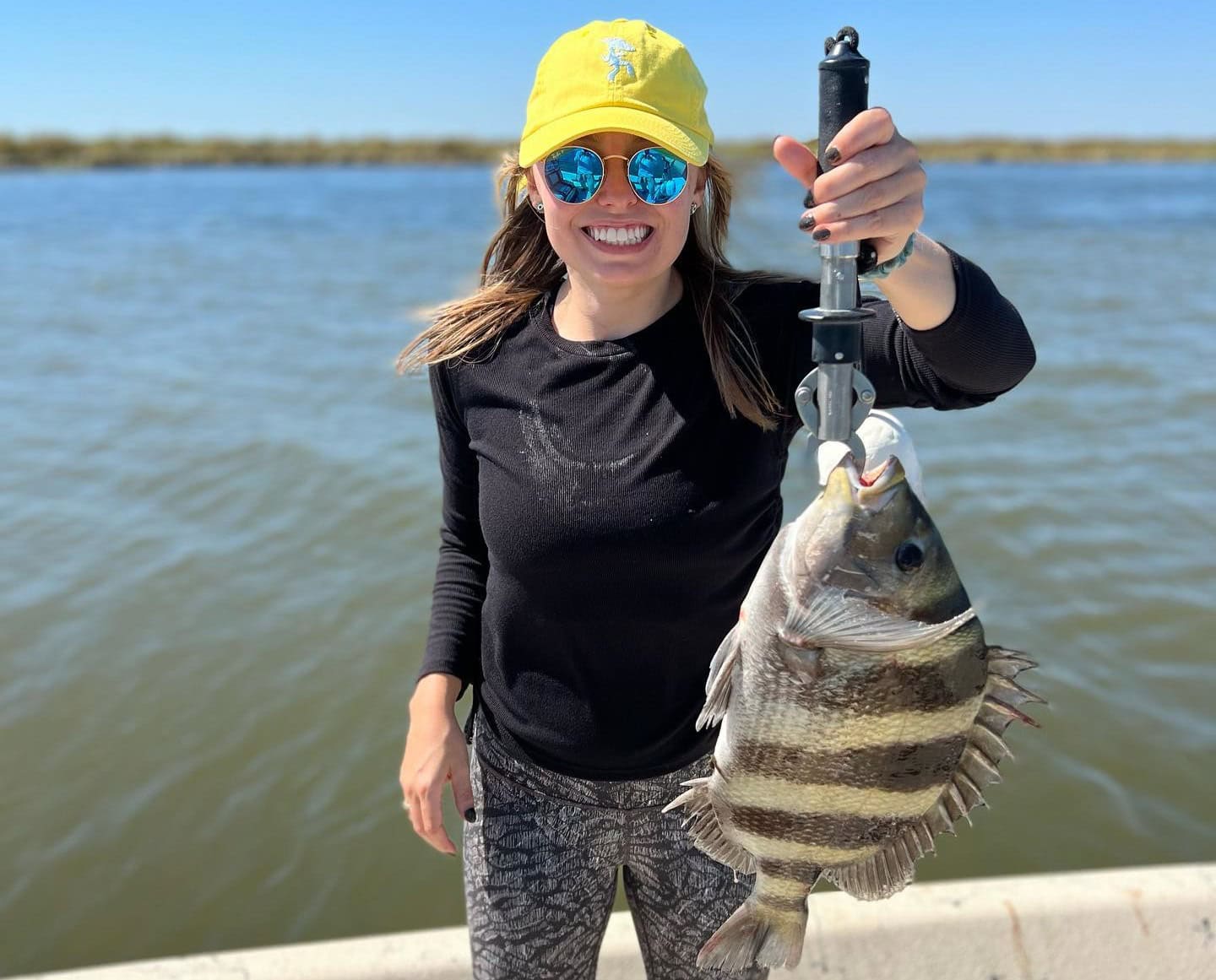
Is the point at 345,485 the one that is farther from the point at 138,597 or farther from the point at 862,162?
the point at 862,162

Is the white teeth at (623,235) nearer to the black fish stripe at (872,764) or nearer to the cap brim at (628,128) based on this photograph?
the cap brim at (628,128)

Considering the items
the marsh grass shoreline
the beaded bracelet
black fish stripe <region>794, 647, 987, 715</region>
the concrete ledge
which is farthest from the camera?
the marsh grass shoreline

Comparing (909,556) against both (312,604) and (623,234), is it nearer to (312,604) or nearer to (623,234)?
(623,234)

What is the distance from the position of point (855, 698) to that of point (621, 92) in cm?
113

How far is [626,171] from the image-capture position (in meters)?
1.93

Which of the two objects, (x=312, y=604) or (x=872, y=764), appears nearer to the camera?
(x=872, y=764)

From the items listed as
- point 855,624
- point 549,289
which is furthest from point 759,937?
point 549,289

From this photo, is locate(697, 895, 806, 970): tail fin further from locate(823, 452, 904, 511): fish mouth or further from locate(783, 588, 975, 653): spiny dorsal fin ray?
locate(823, 452, 904, 511): fish mouth

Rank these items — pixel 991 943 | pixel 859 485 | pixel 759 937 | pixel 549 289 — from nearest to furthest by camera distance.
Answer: pixel 859 485, pixel 759 937, pixel 549 289, pixel 991 943

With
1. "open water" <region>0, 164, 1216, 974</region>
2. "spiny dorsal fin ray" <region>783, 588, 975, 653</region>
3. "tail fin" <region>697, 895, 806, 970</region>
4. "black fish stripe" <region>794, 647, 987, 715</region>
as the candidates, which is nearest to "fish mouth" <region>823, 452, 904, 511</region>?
"spiny dorsal fin ray" <region>783, 588, 975, 653</region>

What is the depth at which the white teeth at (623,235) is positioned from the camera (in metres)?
1.96

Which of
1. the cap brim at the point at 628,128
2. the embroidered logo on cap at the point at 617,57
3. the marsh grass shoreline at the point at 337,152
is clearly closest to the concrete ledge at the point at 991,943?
the cap brim at the point at 628,128

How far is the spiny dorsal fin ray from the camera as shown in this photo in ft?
4.92

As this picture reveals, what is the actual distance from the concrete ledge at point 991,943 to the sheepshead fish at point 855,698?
1.40m
